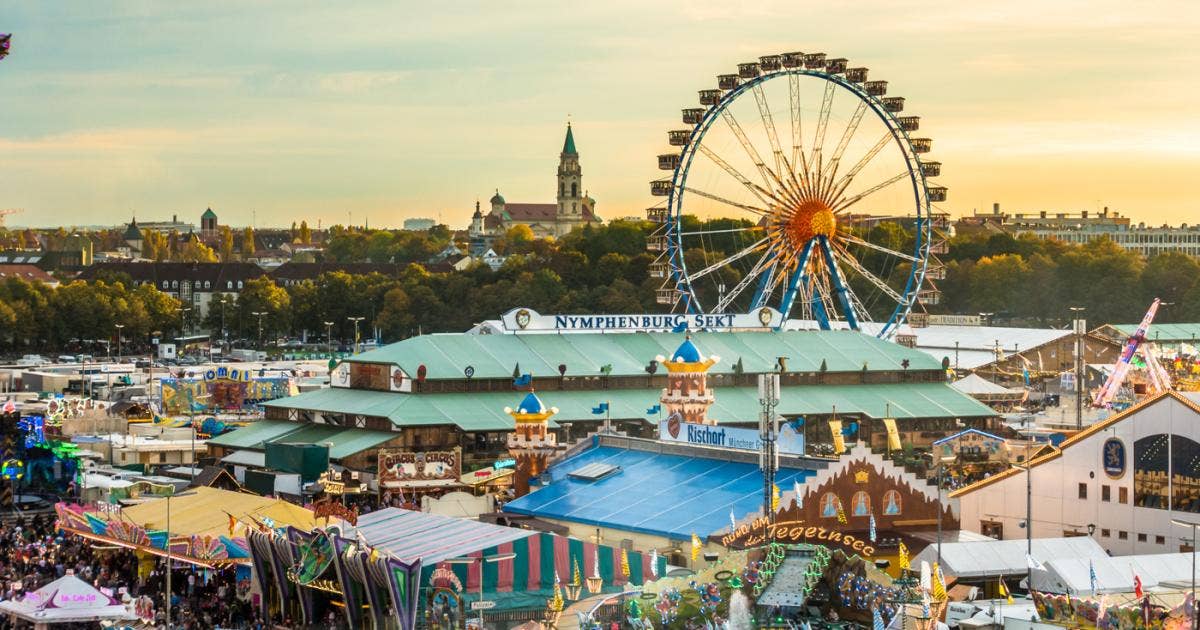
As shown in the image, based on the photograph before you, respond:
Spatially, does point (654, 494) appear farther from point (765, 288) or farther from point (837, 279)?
point (837, 279)

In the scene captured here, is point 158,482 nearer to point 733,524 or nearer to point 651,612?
point 733,524

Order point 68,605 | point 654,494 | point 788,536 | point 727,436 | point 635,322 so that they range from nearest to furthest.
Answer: point 788,536 → point 68,605 → point 654,494 → point 727,436 → point 635,322

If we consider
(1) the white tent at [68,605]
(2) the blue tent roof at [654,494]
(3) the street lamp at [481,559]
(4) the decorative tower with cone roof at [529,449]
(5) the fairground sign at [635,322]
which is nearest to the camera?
(3) the street lamp at [481,559]

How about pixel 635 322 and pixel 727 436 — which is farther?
pixel 635 322

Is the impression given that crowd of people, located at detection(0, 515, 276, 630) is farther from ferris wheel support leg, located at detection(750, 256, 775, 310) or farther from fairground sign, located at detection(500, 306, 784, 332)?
ferris wheel support leg, located at detection(750, 256, 775, 310)

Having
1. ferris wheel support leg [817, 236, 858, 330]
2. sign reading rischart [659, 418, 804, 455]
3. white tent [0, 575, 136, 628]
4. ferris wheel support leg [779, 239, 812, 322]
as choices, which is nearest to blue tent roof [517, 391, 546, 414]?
sign reading rischart [659, 418, 804, 455]

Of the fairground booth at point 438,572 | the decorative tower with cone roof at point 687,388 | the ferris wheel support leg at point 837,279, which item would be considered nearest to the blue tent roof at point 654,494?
the fairground booth at point 438,572

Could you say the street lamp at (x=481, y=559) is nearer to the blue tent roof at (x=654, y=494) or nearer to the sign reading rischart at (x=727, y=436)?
the blue tent roof at (x=654, y=494)

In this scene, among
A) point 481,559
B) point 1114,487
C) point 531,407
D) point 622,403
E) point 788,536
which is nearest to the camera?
point 481,559

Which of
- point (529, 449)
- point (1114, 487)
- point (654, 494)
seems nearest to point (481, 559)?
point (654, 494)
